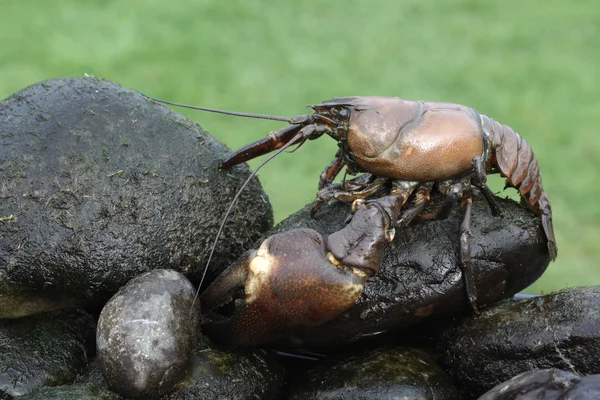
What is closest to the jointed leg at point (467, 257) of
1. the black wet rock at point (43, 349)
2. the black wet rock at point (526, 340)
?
the black wet rock at point (526, 340)

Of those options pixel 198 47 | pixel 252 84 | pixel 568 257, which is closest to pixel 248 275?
pixel 568 257

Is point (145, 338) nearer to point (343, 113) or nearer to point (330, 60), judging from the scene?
point (343, 113)

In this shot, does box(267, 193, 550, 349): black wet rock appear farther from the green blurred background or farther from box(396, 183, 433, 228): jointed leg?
the green blurred background

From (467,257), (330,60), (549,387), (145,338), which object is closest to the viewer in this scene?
A: (549,387)

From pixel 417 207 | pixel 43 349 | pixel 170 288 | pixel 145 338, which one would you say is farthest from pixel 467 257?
pixel 43 349

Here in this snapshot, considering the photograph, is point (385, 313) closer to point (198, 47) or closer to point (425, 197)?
point (425, 197)

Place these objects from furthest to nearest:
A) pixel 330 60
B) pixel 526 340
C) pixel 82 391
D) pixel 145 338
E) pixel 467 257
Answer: pixel 330 60
pixel 467 257
pixel 526 340
pixel 82 391
pixel 145 338
